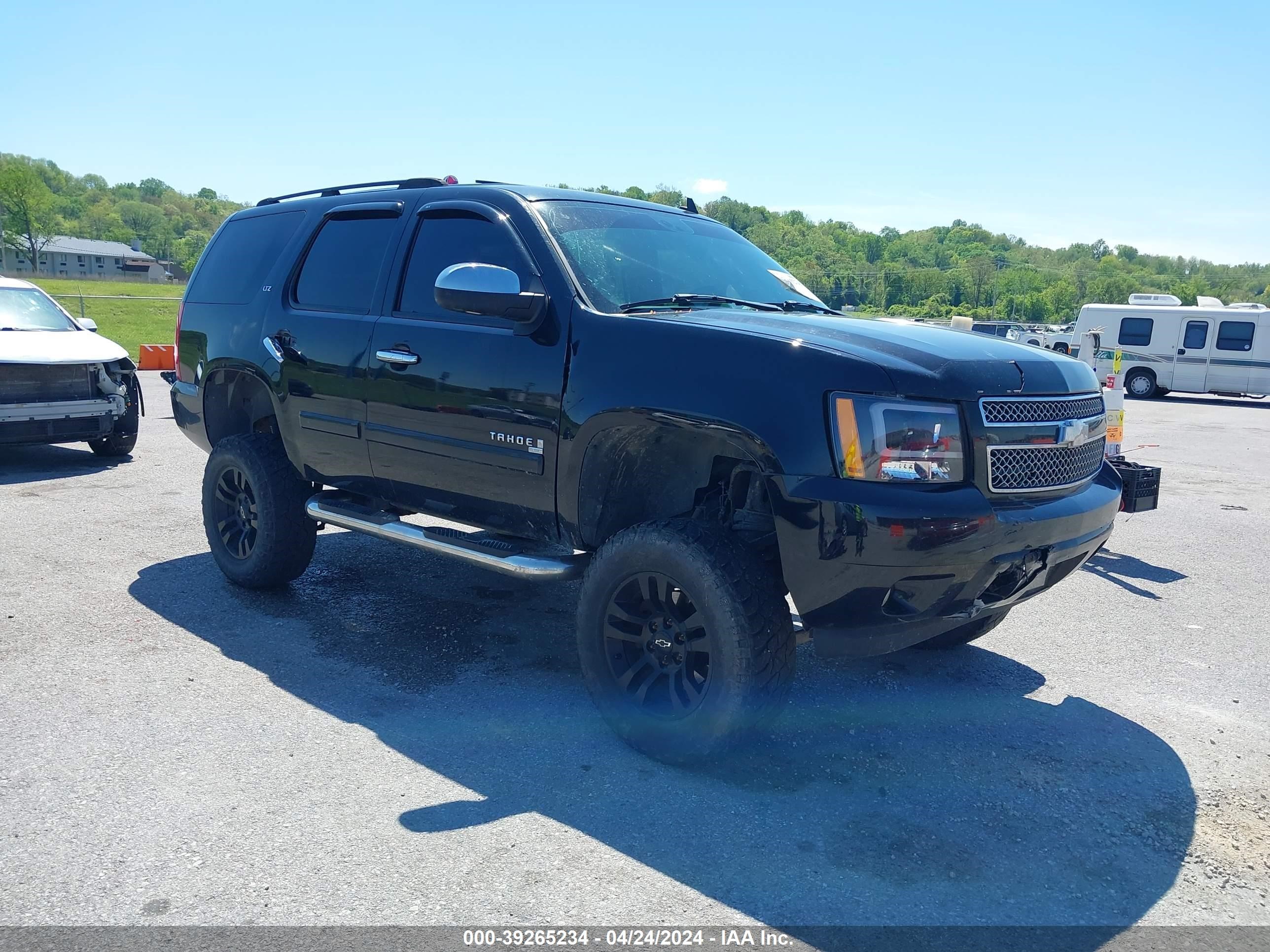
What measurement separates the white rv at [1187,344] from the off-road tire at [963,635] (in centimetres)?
1937

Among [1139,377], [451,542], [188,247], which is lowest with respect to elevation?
[451,542]

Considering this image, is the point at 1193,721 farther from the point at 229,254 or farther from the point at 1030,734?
the point at 229,254

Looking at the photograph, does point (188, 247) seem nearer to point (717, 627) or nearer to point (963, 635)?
point (963, 635)

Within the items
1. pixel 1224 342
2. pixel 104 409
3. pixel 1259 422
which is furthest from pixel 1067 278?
pixel 104 409

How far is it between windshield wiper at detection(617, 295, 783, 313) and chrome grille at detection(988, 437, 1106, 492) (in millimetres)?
1304

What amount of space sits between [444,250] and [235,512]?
2.08 metres

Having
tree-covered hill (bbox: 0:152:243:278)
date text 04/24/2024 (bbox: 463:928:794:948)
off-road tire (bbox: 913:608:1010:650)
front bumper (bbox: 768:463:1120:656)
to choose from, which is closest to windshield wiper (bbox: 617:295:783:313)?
front bumper (bbox: 768:463:1120:656)

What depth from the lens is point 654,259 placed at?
4.29m

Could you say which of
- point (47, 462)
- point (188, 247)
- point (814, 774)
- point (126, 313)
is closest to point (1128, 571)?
point (814, 774)

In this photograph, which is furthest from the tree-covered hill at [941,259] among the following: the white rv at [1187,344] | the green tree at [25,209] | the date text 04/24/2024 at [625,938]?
the date text 04/24/2024 at [625,938]

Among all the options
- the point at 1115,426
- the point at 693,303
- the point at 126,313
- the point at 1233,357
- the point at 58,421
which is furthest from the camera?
the point at 126,313

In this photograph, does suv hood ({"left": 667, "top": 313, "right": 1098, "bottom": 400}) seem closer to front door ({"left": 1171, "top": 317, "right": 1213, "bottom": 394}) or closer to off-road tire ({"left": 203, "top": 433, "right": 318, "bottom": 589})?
off-road tire ({"left": 203, "top": 433, "right": 318, "bottom": 589})

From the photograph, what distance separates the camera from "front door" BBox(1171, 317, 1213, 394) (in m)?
23.3

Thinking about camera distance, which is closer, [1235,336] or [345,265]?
[345,265]
